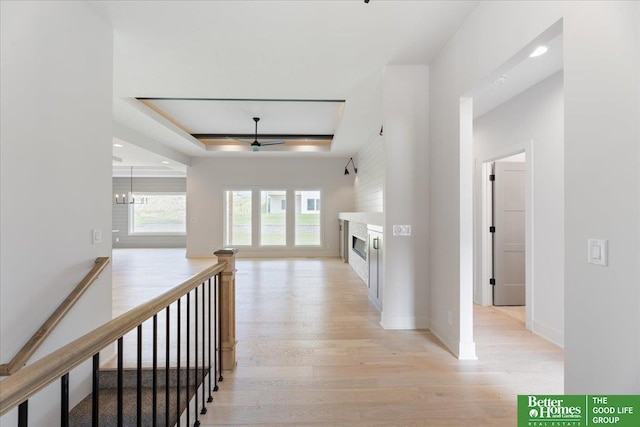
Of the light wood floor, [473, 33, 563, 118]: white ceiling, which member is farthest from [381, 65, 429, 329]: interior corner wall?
[473, 33, 563, 118]: white ceiling

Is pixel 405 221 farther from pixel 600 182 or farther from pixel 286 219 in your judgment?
pixel 286 219

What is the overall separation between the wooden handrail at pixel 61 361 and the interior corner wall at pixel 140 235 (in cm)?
1099

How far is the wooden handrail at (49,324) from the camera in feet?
5.43

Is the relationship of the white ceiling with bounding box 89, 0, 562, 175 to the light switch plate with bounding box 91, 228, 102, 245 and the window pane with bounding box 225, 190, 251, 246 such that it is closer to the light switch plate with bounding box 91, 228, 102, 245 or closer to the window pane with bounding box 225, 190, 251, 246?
the light switch plate with bounding box 91, 228, 102, 245

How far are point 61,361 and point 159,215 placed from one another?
12.0 m

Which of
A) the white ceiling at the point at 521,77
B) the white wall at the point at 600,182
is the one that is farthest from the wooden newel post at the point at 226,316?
the white ceiling at the point at 521,77

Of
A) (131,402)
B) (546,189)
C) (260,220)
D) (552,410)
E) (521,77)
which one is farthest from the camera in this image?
(260,220)

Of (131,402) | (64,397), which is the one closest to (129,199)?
(131,402)

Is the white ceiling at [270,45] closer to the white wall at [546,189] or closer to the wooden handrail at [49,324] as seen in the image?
the white wall at [546,189]

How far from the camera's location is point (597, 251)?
139 centimetres

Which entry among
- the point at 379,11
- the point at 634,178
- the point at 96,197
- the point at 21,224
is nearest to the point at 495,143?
the point at 379,11

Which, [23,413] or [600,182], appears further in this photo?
[600,182]

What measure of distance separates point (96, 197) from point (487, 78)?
335 cm

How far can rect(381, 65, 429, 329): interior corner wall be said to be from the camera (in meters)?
3.32
